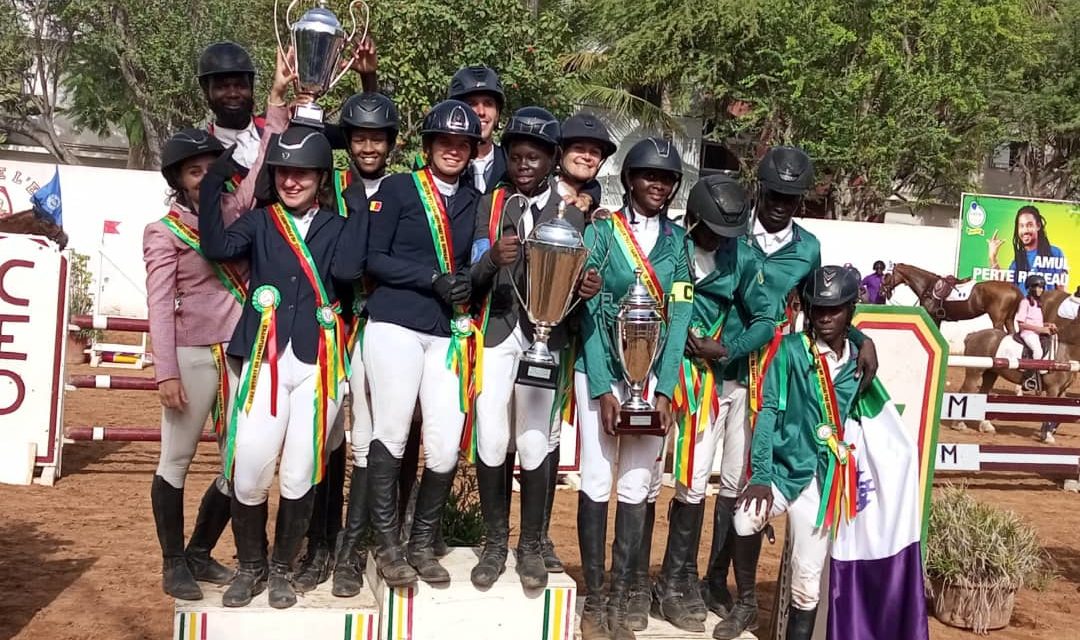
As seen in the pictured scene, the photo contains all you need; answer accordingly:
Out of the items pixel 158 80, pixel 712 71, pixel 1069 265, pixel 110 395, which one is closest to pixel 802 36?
pixel 712 71

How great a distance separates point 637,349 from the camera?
4453 millimetres

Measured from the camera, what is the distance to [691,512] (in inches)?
196

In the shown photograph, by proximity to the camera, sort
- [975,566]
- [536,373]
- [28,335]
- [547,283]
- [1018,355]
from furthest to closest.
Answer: [1018,355] → [28,335] → [975,566] → [536,373] → [547,283]

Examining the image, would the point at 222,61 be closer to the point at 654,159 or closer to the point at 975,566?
the point at 654,159

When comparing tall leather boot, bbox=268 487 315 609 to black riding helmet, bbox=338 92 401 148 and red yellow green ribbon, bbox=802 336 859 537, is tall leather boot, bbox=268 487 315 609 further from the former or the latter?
red yellow green ribbon, bbox=802 336 859 537

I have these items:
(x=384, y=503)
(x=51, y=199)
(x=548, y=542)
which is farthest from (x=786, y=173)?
(x=51, y=199)

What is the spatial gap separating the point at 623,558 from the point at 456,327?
1.17 meters

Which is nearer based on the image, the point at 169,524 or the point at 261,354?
the point at 261,354

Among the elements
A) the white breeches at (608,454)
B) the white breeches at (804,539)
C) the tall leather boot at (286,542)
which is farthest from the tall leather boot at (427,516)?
the white breeches at (804,539)

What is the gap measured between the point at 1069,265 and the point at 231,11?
17203 millimetres

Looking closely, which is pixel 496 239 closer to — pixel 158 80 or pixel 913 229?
pixel 913 229

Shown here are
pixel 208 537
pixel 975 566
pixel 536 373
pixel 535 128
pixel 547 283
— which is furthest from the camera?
pixel 975 566

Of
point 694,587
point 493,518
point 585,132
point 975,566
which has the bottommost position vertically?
point 975,566

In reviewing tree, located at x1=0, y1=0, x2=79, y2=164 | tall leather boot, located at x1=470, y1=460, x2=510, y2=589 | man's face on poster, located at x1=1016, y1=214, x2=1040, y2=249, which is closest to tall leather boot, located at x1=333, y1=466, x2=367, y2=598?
tall leather boot, located at x1=470, y1=460, x2=510, y2=589
